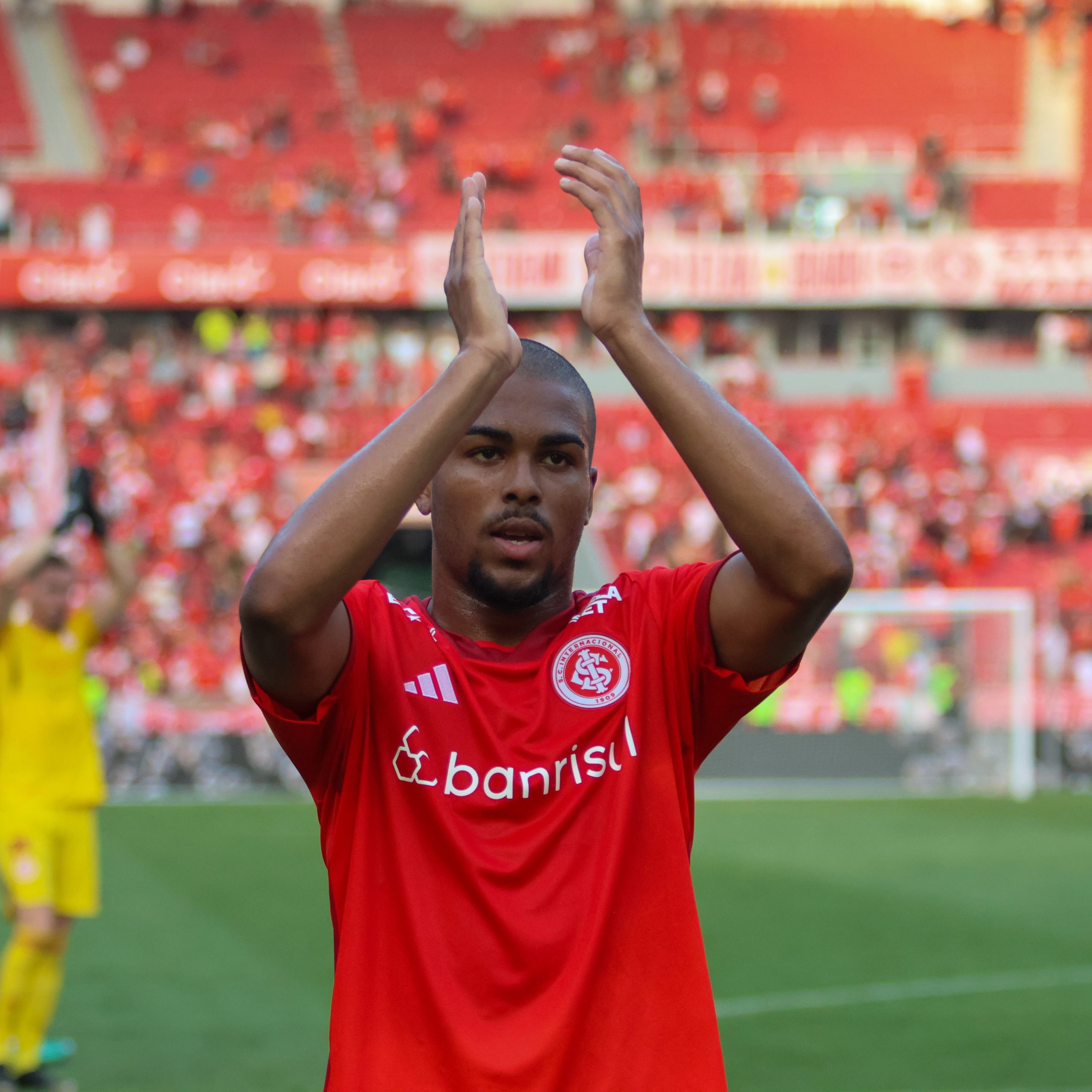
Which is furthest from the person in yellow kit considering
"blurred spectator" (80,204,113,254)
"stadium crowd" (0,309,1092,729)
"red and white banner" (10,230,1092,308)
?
"blurred spectator" (80,204,113,254)

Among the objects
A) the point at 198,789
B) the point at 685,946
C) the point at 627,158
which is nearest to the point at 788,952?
the point at 685,946

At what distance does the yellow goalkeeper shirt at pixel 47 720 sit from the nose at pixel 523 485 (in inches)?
Result: 197

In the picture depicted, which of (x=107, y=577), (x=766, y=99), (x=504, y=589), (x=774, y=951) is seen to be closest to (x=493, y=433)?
(x=504, y=589)

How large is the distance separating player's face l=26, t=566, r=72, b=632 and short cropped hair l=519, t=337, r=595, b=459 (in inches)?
191

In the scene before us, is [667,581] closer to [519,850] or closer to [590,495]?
[590,495]

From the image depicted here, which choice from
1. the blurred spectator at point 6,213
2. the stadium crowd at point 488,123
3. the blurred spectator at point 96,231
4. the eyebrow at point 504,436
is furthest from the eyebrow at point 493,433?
the blurred spectator at point 6,213

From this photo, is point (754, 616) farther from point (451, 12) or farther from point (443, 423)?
point (451, 12)

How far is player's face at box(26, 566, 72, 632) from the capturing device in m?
6.75

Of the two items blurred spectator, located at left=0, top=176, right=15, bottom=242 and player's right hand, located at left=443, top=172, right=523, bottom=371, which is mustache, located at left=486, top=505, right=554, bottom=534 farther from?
blurred spectator, located at left=0, top=176, right=15, bottom=242

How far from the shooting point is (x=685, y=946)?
2.16m

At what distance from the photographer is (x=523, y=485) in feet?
7.20

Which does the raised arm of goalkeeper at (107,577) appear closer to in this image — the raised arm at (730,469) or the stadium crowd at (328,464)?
the raised arm at (730,469)

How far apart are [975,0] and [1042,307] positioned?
7651mm

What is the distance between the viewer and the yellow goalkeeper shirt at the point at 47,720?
666 centimetres
